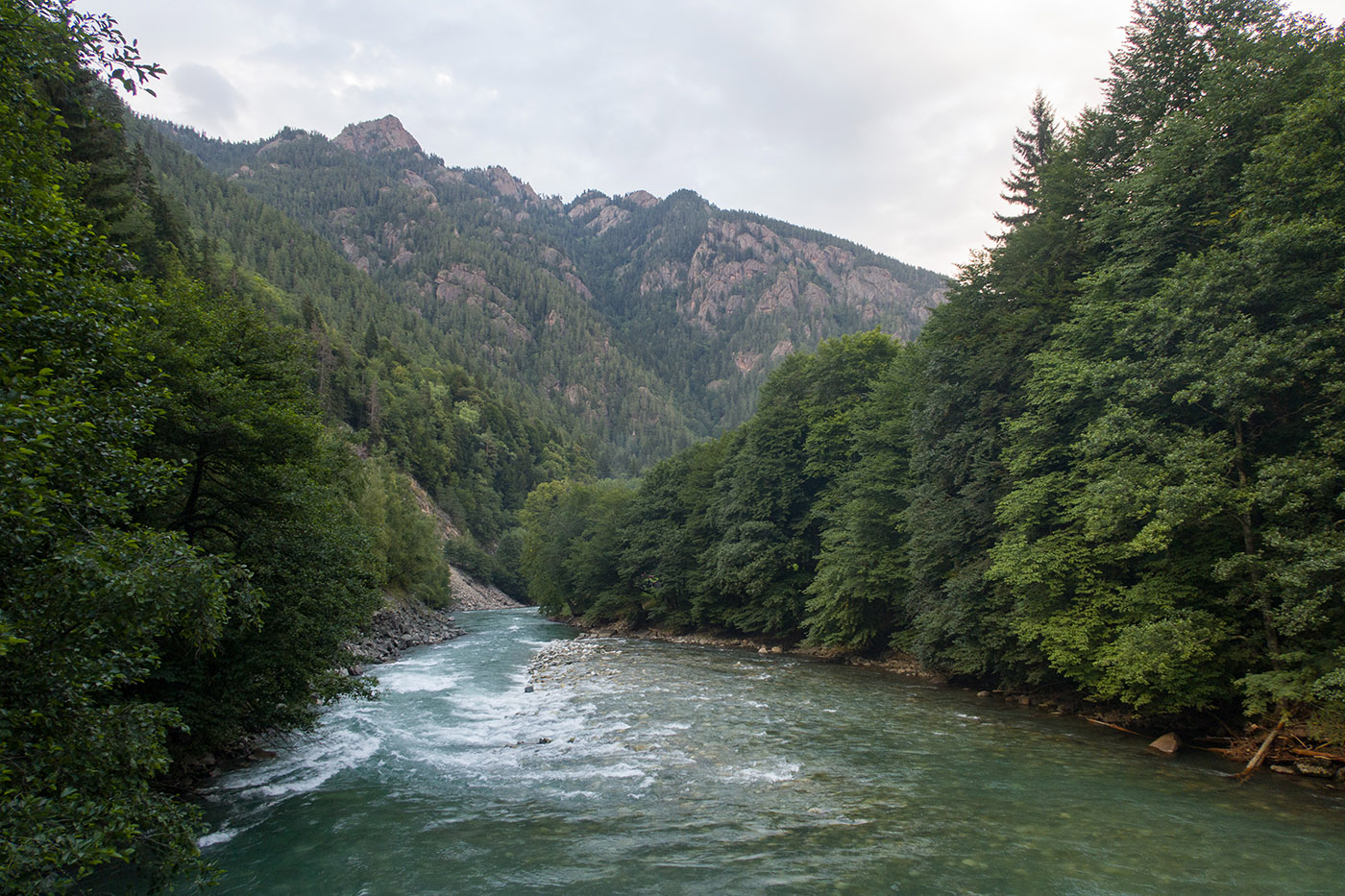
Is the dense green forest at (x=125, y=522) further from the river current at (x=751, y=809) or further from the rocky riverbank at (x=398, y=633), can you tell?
the rocky riverbank at (x=398, y=633)

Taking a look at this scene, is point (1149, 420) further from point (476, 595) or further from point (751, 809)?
point (476, 595)

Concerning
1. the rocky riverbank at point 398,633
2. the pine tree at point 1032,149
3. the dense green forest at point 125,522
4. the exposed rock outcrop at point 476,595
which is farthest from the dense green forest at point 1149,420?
the exposed rock outcrop at point 476,595

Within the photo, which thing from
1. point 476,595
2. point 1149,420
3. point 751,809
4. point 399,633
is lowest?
point 476,595

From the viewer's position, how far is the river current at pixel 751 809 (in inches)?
418

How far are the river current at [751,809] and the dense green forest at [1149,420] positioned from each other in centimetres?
320

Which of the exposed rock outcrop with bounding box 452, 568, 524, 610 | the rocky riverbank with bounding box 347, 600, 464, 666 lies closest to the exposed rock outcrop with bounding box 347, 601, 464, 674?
the rocky riverbank with bounding box 347, 600, 464, 666

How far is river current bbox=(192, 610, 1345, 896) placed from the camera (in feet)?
34.9

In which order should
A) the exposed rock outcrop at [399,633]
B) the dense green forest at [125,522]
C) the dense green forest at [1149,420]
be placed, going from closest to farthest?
the dense green forest at [125,522] < the dense green forest at [1149,420] < the exposed rock outcrop at [399,633]

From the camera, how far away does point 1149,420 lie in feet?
58.5

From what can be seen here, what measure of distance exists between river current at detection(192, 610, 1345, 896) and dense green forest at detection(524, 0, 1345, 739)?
3198 millimetres

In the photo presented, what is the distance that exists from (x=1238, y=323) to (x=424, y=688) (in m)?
30.2

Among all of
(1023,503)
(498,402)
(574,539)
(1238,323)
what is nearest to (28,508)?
(1238,323)

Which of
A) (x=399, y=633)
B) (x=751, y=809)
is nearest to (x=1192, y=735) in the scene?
(x=751, y=809)

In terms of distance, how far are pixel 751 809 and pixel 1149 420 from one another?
48.5 ft
